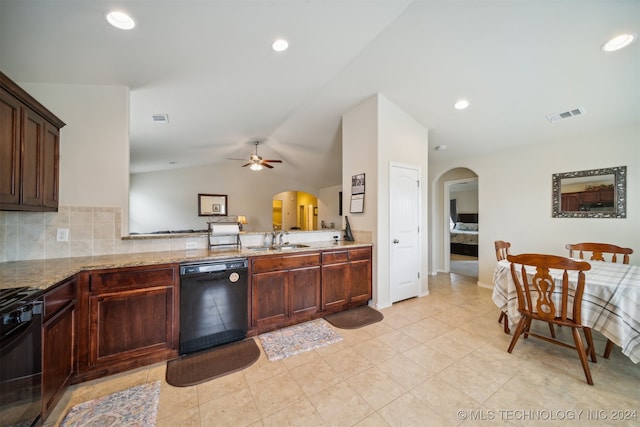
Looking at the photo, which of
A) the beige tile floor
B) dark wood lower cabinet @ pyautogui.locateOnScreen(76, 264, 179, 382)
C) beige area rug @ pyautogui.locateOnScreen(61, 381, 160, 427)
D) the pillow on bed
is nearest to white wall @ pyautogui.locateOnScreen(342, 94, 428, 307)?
the beige tile floor

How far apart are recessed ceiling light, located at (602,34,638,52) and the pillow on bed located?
721cm

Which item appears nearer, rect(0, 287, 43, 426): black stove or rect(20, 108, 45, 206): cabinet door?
rect(0, 287, 43, 426): black stove

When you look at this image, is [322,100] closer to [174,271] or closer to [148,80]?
[148,80]

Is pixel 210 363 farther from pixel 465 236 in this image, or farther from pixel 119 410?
pixel 465 236

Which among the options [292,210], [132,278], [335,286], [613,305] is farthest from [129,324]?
[292,210]

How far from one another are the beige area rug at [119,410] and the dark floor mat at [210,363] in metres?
0.19

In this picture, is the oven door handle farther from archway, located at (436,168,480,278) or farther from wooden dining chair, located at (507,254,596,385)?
archway, located at (436,168,480,278)

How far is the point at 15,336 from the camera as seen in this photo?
114 centimetres

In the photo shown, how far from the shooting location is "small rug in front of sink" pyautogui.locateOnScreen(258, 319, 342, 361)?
224 cm

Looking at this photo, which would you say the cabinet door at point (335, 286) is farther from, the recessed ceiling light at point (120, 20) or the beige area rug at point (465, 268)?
the beige area rug at point (465, 268)

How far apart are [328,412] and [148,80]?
3.33 meters

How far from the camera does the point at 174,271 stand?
2.06 m

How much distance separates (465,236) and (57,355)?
893 cm

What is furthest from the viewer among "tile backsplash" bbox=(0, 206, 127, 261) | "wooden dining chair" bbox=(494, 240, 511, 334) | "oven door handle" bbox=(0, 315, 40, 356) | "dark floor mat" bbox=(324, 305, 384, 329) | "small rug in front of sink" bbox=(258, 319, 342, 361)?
"dark floor mat" bbox=(324, 305, 384, 329)
